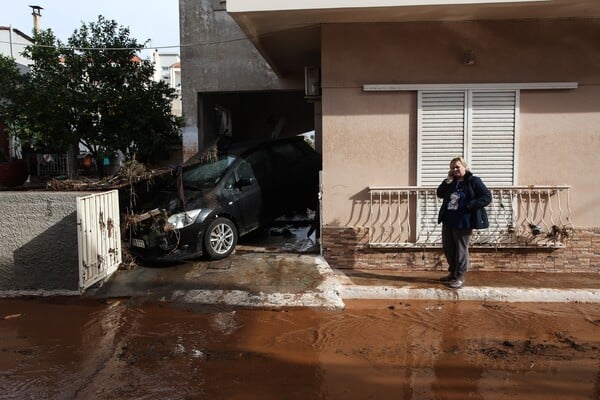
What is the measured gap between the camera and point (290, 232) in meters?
9.48

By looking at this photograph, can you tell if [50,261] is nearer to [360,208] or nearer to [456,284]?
[360,208]

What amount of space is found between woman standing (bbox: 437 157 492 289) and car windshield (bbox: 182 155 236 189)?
347cm

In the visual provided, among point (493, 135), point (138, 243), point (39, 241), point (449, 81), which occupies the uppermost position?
point (449, 81)

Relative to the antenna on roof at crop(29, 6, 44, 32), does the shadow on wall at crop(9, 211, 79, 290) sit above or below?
below

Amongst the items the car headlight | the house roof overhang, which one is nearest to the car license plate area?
the car headlight

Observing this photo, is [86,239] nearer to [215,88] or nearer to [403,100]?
[403,100]

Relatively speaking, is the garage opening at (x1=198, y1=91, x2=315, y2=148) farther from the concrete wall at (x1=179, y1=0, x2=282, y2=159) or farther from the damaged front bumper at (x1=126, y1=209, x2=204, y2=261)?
the damaged front bumper at (x1=126, y1=209, x2=204, y2=261)

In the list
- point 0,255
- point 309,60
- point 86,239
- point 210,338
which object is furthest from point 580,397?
point 309,60

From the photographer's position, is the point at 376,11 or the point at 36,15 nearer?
the point at 376,11

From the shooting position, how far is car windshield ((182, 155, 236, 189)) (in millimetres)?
8016

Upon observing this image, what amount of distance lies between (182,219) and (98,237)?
1162mm

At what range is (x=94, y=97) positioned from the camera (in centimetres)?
1061

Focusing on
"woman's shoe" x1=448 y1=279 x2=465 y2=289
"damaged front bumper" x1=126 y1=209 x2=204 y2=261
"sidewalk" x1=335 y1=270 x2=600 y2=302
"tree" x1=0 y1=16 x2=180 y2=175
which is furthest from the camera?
"tree" x1=0 y1=16 x2=180 y2=175

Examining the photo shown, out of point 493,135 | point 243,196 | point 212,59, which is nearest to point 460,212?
point 493,135
